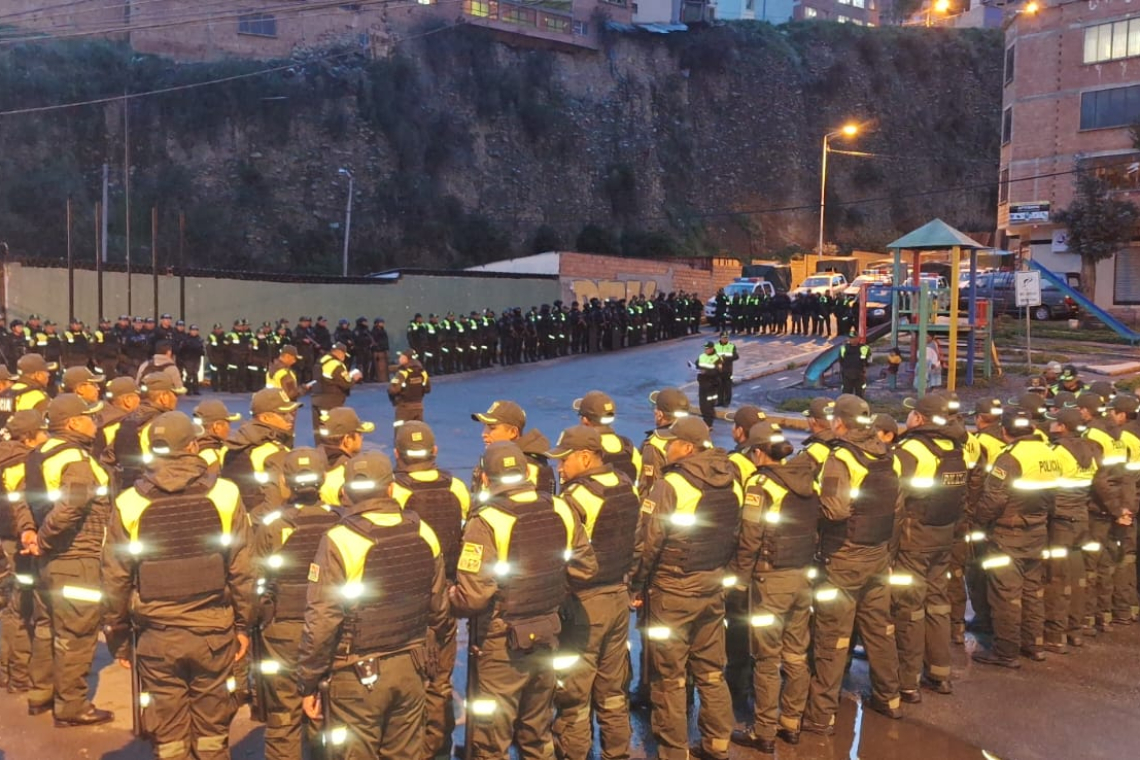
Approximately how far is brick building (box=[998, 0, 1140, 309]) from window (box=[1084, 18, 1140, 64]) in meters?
0.04

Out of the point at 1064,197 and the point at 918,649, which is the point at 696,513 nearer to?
the point at 918,649

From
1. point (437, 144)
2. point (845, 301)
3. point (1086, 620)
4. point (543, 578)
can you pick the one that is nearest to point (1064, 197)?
point (845, 301)

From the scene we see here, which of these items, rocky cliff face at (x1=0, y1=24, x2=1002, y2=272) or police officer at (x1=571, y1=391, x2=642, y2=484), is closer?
police officer at (x1=571, y1=391, x2=642, y2=484)

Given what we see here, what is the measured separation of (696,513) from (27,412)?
164 inches

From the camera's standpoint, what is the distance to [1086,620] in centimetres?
805

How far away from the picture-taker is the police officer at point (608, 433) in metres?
6.44

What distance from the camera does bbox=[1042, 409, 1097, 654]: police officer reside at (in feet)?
24.0

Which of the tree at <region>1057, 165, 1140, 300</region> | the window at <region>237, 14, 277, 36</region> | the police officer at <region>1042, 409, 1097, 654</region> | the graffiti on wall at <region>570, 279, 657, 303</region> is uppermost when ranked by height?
the window at <region>237, 14, 277, 36</region>

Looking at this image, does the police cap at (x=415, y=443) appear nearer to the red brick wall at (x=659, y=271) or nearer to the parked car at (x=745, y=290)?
the parked car at (x=745, y=290)

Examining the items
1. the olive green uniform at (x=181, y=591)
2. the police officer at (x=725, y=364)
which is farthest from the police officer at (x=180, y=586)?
the police officer at (x=725, y=364)

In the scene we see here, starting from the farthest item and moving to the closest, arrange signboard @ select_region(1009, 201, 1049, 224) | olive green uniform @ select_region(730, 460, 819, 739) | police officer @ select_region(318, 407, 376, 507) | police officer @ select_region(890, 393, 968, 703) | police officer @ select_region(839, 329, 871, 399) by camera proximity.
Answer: signboard @ select_region(1009, 201, 1049, 224), police officer @ select_region(839, 329, 871, 399), police officer @ select_region(890, 393, 968, 703), olive green uniform @ select_region(730, 460, 819, 739), police officer @ select_region(318, 407, 376, 507)

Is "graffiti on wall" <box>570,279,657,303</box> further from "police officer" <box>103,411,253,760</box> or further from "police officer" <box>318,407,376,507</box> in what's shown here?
"police officer" <box>103,411,253,760</box>

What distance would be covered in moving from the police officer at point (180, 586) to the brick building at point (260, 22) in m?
40.4

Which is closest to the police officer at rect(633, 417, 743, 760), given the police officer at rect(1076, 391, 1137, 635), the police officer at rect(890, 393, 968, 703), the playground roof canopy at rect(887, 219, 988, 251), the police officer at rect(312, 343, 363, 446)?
the police officer at rect(890, 393, 968, 703)
